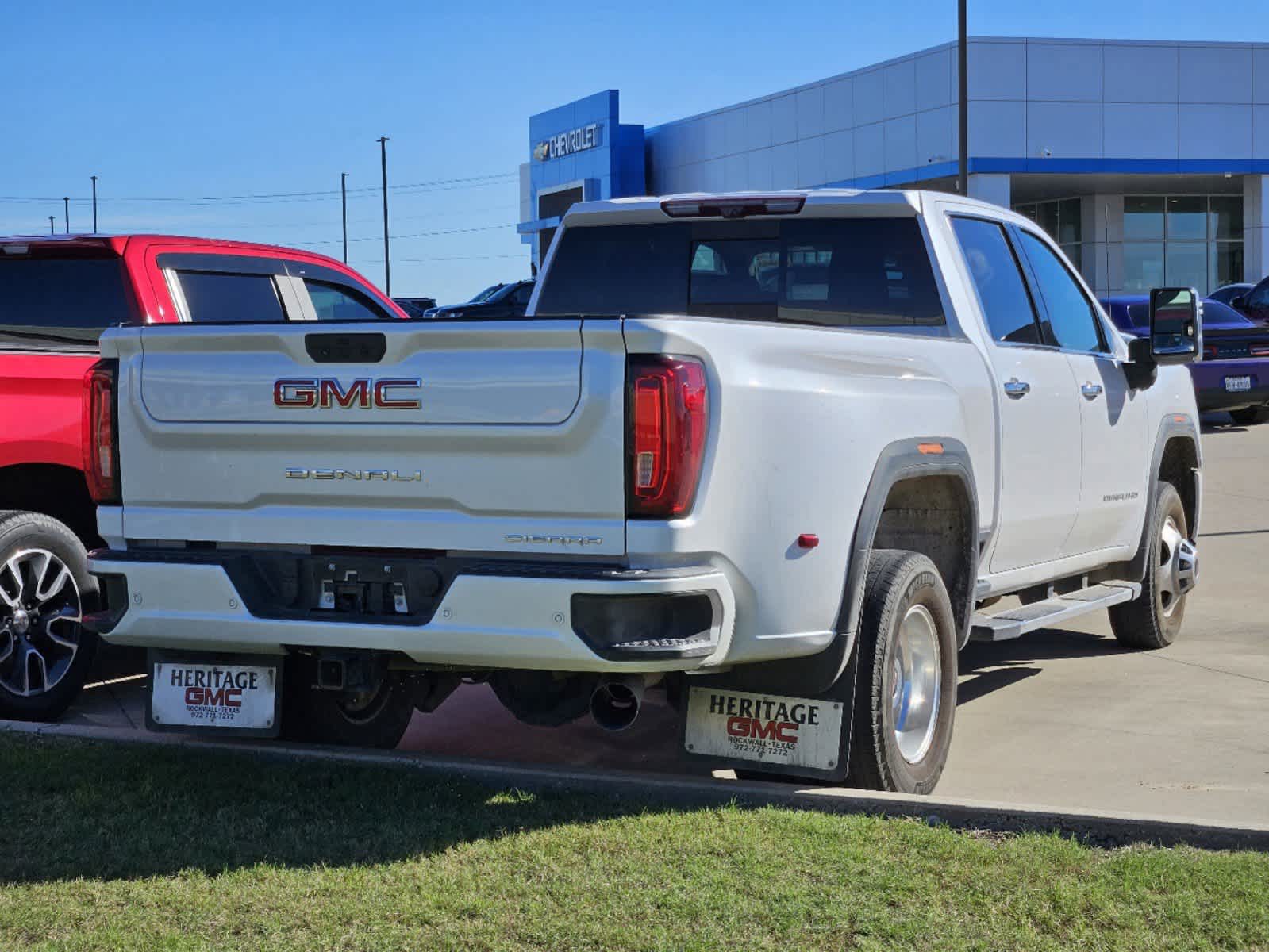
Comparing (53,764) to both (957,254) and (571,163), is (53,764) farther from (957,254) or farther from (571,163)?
(571,163)

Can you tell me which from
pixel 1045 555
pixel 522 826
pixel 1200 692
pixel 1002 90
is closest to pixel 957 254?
pixel 1045 555

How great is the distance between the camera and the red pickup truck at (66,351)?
7.28 meters

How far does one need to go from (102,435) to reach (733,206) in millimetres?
2751

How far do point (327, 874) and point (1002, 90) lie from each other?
43.7m

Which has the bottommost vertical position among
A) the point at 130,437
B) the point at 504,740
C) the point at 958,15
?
the point at 504,740


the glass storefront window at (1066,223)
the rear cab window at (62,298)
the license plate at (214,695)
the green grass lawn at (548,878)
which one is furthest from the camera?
the glass storefront window at (1066,223)

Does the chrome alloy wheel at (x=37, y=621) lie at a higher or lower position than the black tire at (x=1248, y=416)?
lower

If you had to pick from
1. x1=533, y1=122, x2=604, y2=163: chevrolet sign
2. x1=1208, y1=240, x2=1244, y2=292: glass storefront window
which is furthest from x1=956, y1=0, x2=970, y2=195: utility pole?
x1=533, y1=122, x2=604, y2=163: chevrolet sign

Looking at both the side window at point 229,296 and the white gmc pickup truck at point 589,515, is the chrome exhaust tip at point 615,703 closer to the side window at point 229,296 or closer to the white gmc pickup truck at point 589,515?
the white gmc pickup truck at point 589,515

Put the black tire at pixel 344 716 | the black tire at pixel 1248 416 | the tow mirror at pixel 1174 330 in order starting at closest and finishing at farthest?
1. the black tire at pixel 344 716
2. the tow mirror at pixel 1174 330
3. the black tire at pixel 1248 416

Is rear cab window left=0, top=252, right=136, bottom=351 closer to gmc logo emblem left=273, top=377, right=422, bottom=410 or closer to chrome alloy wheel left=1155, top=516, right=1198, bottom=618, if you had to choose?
gmc logo emblem left=273, top=377, right=422, bottom=410

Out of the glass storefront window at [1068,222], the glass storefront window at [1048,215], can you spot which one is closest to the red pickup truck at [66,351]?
the glass storefront window at [1068,222]

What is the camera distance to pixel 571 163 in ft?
219

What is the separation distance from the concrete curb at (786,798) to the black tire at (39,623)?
36.5 inches
